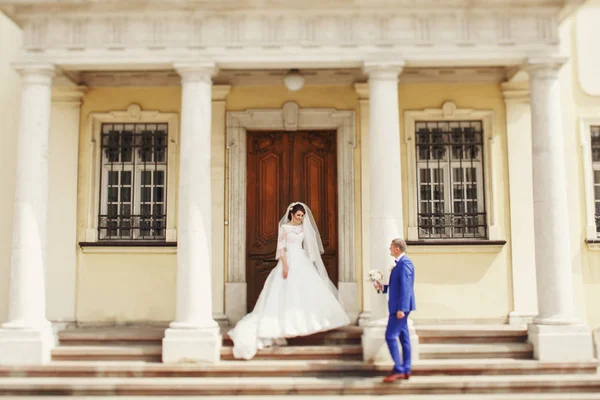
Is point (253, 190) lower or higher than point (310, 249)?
higher

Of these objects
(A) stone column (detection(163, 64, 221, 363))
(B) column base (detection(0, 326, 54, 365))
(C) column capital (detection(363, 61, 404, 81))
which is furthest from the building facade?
(B) column base (detection(0, 326, 54, 365))

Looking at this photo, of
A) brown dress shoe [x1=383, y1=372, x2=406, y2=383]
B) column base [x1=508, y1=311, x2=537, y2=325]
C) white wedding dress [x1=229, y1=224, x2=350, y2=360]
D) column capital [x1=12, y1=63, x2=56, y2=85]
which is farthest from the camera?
column base [x1=508, y1=311, x2=537, y2=325]

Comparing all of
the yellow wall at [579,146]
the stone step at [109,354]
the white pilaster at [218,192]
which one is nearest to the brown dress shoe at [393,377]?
the stone step at [109,354]

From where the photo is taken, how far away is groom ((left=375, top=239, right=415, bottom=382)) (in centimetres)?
706

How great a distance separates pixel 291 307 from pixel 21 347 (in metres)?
3.43

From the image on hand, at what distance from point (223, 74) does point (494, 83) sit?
13.9ft

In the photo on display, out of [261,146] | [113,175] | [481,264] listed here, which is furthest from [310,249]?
[113,175]

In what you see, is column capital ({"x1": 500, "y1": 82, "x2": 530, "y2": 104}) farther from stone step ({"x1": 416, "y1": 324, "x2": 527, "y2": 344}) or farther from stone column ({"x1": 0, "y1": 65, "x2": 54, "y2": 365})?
stone column ({"x1": 0, "y1": 65, "x2": 54, "y2": 365})

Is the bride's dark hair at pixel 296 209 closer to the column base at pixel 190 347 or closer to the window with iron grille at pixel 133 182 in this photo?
the column base at pixel 190 347

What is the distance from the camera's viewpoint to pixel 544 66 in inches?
316

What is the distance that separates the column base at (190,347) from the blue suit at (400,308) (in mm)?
2199

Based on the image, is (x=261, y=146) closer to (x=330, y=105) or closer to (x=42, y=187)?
(x=330, y=105)

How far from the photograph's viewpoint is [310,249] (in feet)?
28.1

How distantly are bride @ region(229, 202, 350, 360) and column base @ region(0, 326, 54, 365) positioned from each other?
240 centimetres
